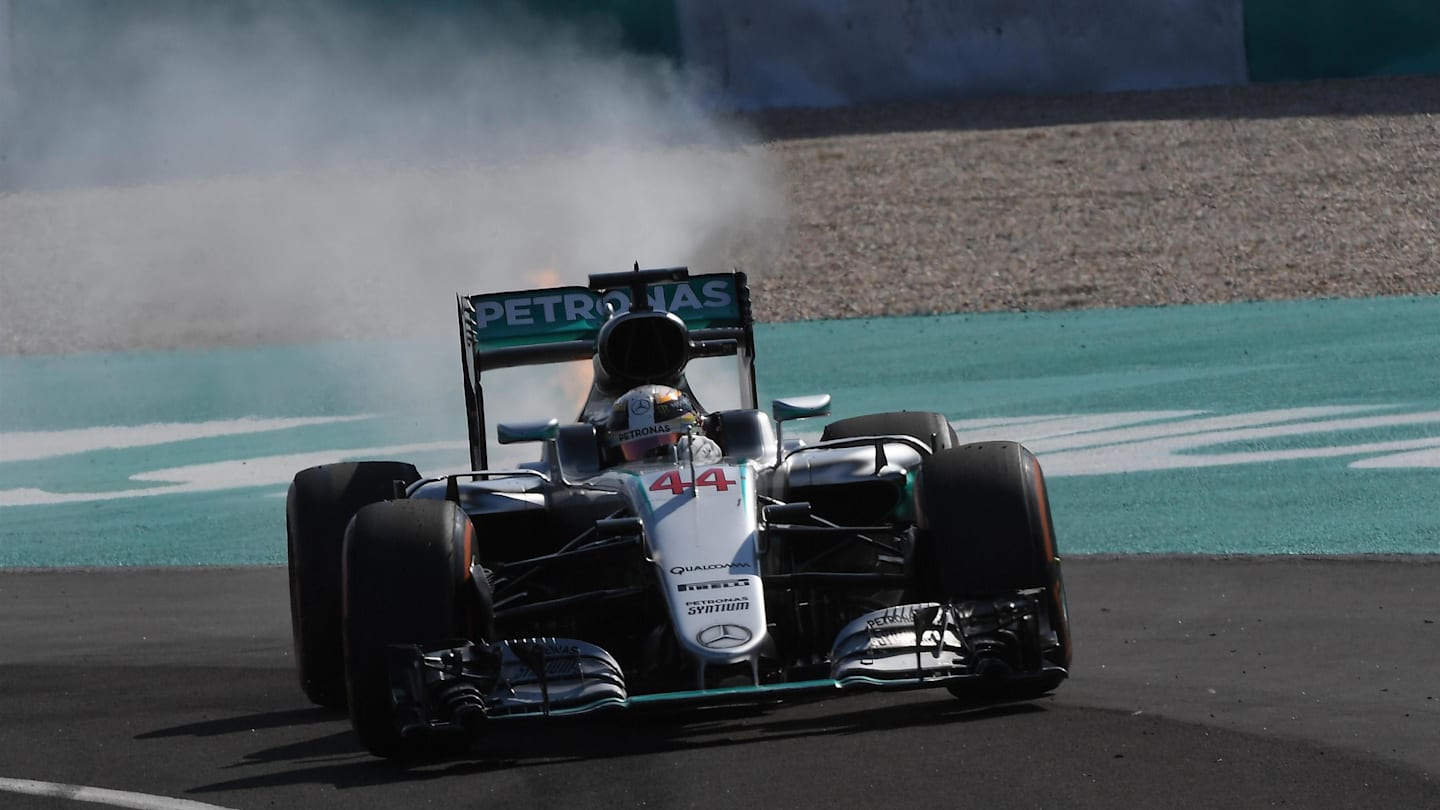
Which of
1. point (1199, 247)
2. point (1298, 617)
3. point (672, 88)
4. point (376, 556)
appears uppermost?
point (672, 88)

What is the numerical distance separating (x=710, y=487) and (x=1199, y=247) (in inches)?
718

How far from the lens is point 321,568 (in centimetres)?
984

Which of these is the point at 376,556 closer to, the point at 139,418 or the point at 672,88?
the point at 139,418

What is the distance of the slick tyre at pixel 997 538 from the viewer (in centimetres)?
835

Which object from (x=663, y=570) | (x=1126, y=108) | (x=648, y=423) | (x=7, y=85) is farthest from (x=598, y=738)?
(x=1126, y=108)

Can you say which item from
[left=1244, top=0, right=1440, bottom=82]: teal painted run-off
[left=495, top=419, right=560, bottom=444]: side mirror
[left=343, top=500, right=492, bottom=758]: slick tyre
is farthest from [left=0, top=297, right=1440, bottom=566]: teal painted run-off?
[left=1244, top=0, right=1440, bottom=82]: teal painted run-off

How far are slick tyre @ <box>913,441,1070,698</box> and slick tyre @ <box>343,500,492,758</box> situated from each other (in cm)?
183

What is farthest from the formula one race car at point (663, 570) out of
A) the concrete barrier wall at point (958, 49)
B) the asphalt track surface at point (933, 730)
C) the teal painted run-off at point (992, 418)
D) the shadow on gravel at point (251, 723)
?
the concrete barrier wall at point (958, 49)

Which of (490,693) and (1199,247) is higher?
(1199,247)

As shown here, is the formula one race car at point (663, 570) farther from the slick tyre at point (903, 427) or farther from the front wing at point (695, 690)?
the slick tyre at point (903, 427)

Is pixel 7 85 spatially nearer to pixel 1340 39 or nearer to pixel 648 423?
pixel 648 423

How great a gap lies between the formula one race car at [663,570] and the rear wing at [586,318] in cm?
78

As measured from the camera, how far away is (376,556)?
828cm

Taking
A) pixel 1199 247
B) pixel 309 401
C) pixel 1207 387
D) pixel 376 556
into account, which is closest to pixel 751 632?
pixel 376 556
